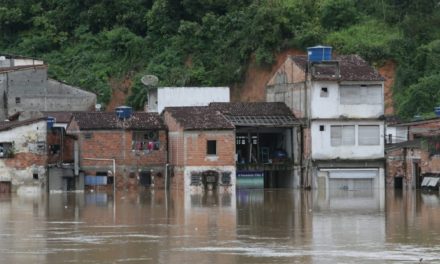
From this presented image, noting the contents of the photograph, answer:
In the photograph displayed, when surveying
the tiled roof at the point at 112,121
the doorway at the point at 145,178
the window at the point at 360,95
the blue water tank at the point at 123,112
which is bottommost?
the doorway at the point at 145,178

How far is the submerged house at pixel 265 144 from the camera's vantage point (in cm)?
7175

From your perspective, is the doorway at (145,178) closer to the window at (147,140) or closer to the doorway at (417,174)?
the window at (147,140)

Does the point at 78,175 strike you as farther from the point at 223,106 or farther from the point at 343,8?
the point at 343,8

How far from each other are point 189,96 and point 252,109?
22.5ft

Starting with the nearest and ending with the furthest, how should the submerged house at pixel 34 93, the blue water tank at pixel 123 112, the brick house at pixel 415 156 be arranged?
the brick house at pixel 415 156
the blue water tank at pixel 123 112
the submerged house at pixel 34 93

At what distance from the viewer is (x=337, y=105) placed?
71062 mm

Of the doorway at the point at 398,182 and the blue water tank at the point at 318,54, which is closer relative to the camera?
the doorway at the point at 398,182

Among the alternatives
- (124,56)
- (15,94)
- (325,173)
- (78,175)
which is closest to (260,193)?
(325,173)

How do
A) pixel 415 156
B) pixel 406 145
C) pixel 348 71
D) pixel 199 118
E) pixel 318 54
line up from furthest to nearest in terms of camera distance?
pixel 318 54 < pixel 348 71 < pixel 406 145 < pixel 199 118 < pixel 415 156

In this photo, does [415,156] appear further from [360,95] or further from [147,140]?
[147,140]

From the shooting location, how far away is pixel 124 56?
95.4m

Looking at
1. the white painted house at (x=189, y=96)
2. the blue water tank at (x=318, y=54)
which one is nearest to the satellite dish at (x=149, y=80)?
the white painted house at (x=189, y=96)

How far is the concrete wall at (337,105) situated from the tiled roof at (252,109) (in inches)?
101

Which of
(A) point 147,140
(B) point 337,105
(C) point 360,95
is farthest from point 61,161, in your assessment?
(C) point 360,95
